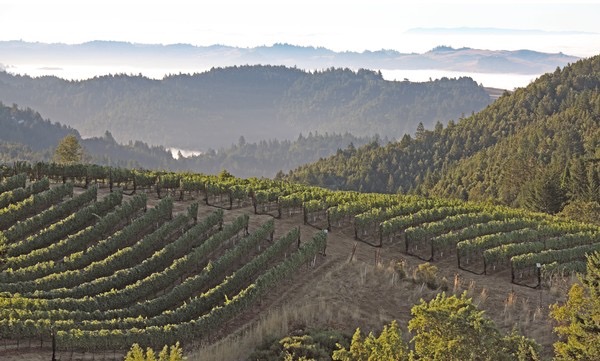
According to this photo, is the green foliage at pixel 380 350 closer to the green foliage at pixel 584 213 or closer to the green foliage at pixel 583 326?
the green foliage at pixel 583 326

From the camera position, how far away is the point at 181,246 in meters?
38.5

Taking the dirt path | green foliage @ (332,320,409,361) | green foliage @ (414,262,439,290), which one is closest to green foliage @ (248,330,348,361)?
the dirt path

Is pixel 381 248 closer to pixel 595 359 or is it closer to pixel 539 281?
pixel 539 281

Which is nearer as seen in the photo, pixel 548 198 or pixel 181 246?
pixel 181 246

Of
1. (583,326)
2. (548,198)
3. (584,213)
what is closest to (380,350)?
(583,326)

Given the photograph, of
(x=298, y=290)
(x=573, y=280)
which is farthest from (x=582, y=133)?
(x=298, y=290)

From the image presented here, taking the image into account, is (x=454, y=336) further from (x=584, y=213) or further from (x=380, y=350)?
A: (x=584, y=213)

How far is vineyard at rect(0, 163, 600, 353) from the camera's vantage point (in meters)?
29.5

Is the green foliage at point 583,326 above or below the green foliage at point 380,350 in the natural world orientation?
below

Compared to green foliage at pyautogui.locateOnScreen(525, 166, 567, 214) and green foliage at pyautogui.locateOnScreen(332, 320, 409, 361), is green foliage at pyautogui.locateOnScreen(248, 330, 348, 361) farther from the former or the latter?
green foliage at pyautogui.locateOnScreen(525, 166, 567, 214)

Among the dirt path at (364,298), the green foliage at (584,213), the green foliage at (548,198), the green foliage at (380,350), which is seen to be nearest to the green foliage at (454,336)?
the green foliage at (380,350)

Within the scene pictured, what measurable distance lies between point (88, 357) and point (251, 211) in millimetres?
24002

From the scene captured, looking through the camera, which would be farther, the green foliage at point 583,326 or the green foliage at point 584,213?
the green foliage at point 584,213

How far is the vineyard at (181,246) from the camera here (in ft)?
96.7
